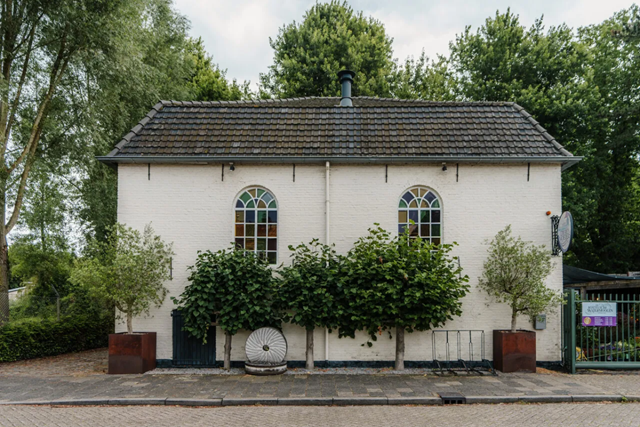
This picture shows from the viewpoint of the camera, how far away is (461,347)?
9695mm

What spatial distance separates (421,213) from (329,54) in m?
15.4

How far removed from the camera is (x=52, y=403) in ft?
23.3

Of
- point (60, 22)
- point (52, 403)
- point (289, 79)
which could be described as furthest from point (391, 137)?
point (289, 79)

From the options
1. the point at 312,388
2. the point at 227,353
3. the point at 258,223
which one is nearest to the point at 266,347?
the point at 227,353

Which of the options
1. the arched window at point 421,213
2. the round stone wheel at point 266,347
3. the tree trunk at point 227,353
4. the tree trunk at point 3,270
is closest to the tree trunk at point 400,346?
the arched window at point 421,213

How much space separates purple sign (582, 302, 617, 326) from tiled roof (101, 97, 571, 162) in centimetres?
342

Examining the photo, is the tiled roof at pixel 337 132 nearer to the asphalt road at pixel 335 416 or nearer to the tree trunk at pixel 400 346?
the tree trunk at pixel 400 346

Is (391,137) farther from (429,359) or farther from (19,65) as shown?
(19,65)

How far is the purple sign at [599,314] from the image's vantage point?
30.4 ft

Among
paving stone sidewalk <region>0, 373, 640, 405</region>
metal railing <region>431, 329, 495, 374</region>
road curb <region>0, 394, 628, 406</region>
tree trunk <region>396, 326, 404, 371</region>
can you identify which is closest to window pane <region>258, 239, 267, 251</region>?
paving stone sidewalk <region>0, 373, 640, 405</region>

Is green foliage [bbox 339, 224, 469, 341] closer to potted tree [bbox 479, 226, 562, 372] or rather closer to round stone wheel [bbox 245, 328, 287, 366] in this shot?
potted tree [bbox 479, 226, 562, 372]

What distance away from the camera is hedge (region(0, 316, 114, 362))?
10.9 meters

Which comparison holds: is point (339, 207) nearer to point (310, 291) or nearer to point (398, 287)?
point (310, 291)

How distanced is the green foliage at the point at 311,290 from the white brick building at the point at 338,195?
2.41 ft
